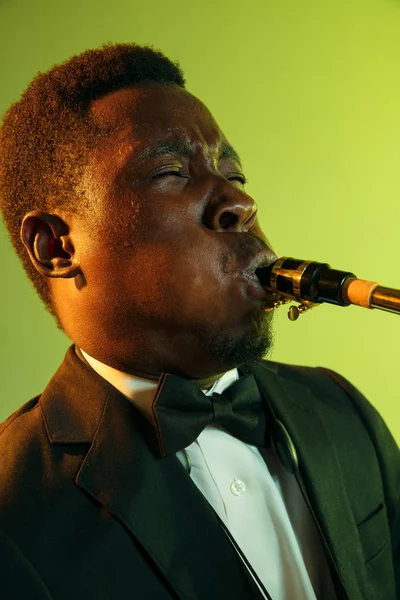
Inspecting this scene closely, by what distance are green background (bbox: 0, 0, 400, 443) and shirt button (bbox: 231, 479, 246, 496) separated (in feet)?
2.86

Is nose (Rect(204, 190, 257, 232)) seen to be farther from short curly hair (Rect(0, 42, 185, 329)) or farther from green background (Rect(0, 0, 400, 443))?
green background (Rect(0, 0, 400, 443))

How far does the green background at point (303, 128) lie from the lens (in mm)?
1802

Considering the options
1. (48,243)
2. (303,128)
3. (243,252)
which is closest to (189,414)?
(243,252)

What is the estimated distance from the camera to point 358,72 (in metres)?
2.22

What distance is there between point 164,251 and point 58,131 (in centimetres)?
36

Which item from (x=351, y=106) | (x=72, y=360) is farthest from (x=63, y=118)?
(x=351, y=106)

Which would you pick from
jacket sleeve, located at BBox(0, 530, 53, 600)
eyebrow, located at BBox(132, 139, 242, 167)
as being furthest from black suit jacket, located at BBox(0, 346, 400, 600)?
eyebrow, located at BBox(132, 139, 242, 167)

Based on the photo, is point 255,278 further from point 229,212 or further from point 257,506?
point 257,506

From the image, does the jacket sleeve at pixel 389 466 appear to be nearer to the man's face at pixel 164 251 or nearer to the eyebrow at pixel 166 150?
the man's face at pixel 164 251

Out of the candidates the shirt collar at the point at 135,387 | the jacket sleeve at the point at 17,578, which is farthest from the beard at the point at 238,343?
the jacket sleeve at the point at 17,578

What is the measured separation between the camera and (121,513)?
0.96 meters

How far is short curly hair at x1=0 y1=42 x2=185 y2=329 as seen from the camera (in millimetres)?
1138

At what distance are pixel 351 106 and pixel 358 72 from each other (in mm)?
137

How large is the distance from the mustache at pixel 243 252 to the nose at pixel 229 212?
0.03 meters
